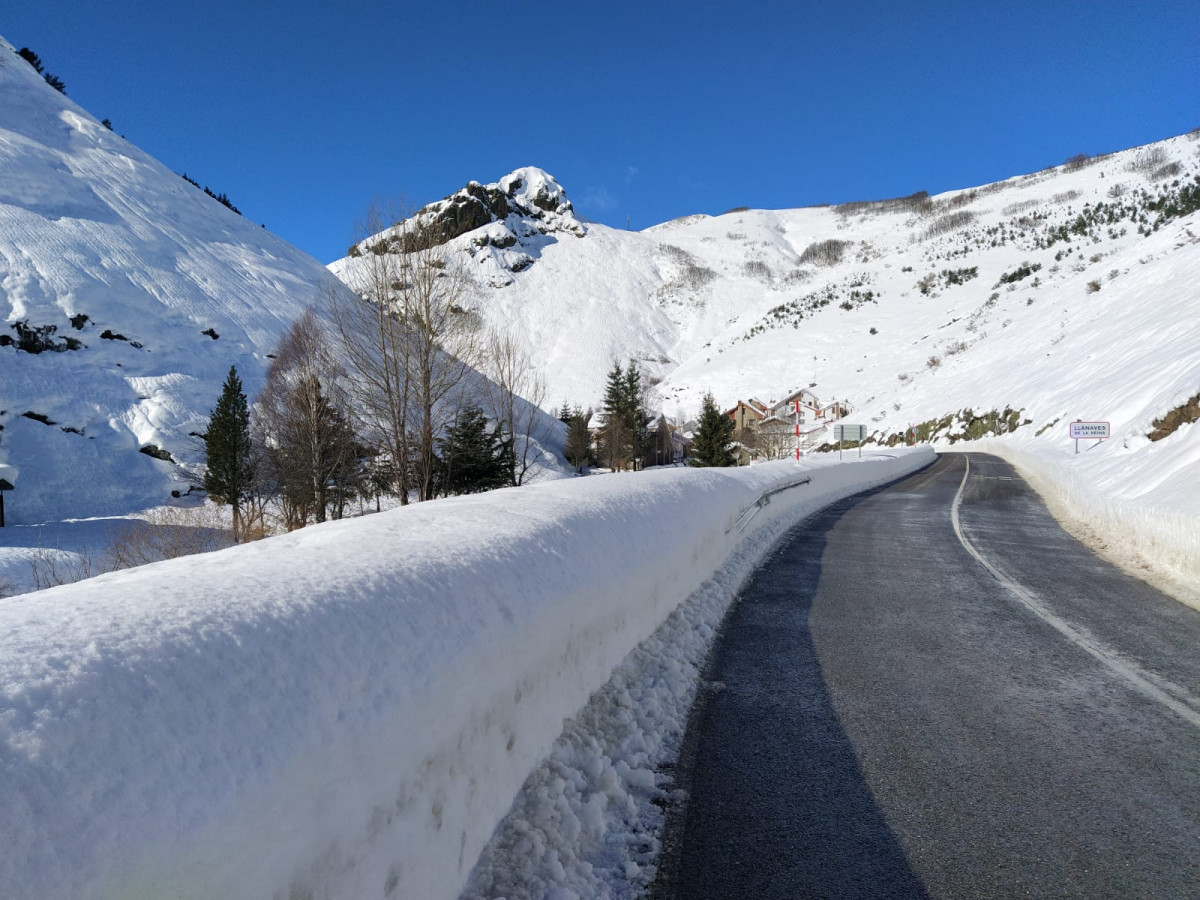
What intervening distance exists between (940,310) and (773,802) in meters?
106

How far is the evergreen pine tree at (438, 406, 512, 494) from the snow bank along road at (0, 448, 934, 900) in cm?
2216

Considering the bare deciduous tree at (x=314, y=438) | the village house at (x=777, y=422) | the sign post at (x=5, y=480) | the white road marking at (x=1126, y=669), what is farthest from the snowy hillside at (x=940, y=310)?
the sign post at (x=5, y=480)

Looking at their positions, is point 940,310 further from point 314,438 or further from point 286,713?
point 286,713

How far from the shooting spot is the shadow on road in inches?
110

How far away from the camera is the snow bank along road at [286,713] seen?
4.49 ft

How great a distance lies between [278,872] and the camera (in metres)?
1.61

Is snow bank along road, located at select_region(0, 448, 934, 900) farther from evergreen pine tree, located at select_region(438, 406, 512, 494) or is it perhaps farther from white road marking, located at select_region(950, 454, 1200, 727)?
evergreen pine tree, located at select_region(438, 406, 512, 494)

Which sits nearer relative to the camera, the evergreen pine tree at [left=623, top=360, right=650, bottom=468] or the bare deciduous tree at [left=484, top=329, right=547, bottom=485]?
the bare deciduous tree at [left=484, top=329, right=547, bottom=485]

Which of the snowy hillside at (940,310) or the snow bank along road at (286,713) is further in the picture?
the snowy hillside at (940,310)

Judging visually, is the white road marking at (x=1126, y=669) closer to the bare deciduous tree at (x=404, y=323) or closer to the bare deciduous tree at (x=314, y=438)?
the bare deciduous tree at (x=404, y=323)

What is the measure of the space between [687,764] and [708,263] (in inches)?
6801

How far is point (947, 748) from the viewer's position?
3922 millimetres

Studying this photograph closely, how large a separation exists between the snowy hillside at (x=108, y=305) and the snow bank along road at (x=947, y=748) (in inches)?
1415

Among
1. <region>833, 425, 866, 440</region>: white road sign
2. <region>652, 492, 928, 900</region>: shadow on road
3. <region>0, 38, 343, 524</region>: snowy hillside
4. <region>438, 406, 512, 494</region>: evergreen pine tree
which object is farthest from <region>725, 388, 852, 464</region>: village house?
<region>652, 492, 928, 900</region>: shadow on road
